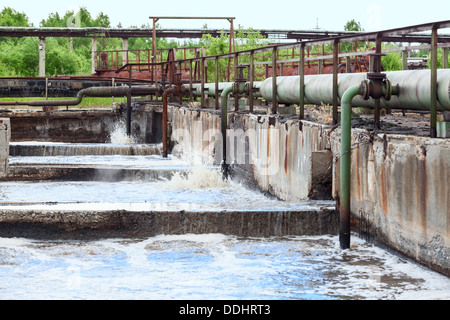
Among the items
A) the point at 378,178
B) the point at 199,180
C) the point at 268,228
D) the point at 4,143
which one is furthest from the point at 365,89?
the point at 4,143

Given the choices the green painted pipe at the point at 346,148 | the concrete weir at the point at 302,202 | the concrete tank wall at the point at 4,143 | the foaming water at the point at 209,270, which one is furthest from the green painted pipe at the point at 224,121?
the green painted pipe at the point at 346,148

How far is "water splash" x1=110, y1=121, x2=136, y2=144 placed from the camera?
25.8m

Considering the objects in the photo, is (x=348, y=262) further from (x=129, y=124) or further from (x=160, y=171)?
(x=129, y=124)

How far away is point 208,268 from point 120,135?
18.7m

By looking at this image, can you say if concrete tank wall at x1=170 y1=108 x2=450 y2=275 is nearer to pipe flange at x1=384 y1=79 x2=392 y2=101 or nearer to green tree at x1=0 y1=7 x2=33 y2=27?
pipe flange at x1=384 y1=79 x2=392 y2=101

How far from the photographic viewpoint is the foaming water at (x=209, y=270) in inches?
273

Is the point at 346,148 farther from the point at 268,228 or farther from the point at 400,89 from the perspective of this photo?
the point at 268,228

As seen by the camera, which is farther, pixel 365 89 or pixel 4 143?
pixel 4 143

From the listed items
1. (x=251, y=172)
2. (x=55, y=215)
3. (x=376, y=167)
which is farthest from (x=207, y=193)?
(x=376, y=167)

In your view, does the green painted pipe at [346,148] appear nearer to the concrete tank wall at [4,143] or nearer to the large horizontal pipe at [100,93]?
the concrete tank wall at [4,143]

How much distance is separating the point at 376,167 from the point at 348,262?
997 millimetres

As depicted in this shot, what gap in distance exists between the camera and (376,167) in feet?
26.3

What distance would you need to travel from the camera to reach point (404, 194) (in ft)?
24.3
